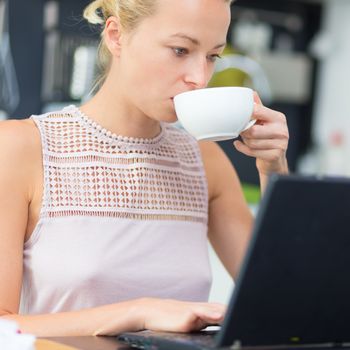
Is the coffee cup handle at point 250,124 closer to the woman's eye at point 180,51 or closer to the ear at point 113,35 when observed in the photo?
the woman's eye at point 180,51

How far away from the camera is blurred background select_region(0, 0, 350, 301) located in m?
4.27

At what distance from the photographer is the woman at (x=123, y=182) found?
4.64 ft

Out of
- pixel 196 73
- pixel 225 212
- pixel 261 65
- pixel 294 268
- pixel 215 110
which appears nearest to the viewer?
pixel 294 268

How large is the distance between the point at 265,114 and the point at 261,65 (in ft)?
12.4

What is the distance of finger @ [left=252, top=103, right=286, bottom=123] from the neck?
267mm

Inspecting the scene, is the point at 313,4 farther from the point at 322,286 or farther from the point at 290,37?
the point at 322,286

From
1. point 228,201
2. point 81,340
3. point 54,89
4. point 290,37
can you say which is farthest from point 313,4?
point 81,340

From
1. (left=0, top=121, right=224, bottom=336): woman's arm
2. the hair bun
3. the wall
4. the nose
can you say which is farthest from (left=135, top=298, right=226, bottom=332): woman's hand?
the wall

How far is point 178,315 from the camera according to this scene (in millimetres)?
1095

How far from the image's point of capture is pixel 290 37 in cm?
545

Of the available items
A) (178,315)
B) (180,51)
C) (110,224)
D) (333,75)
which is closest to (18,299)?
(110,224)

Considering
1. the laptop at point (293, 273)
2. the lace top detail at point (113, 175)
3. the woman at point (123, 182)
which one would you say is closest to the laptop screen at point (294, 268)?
the laptop at point (293, 273)

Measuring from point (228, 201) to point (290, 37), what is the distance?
3.88 metres

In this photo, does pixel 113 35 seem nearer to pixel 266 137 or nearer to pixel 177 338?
pixel 266 137
